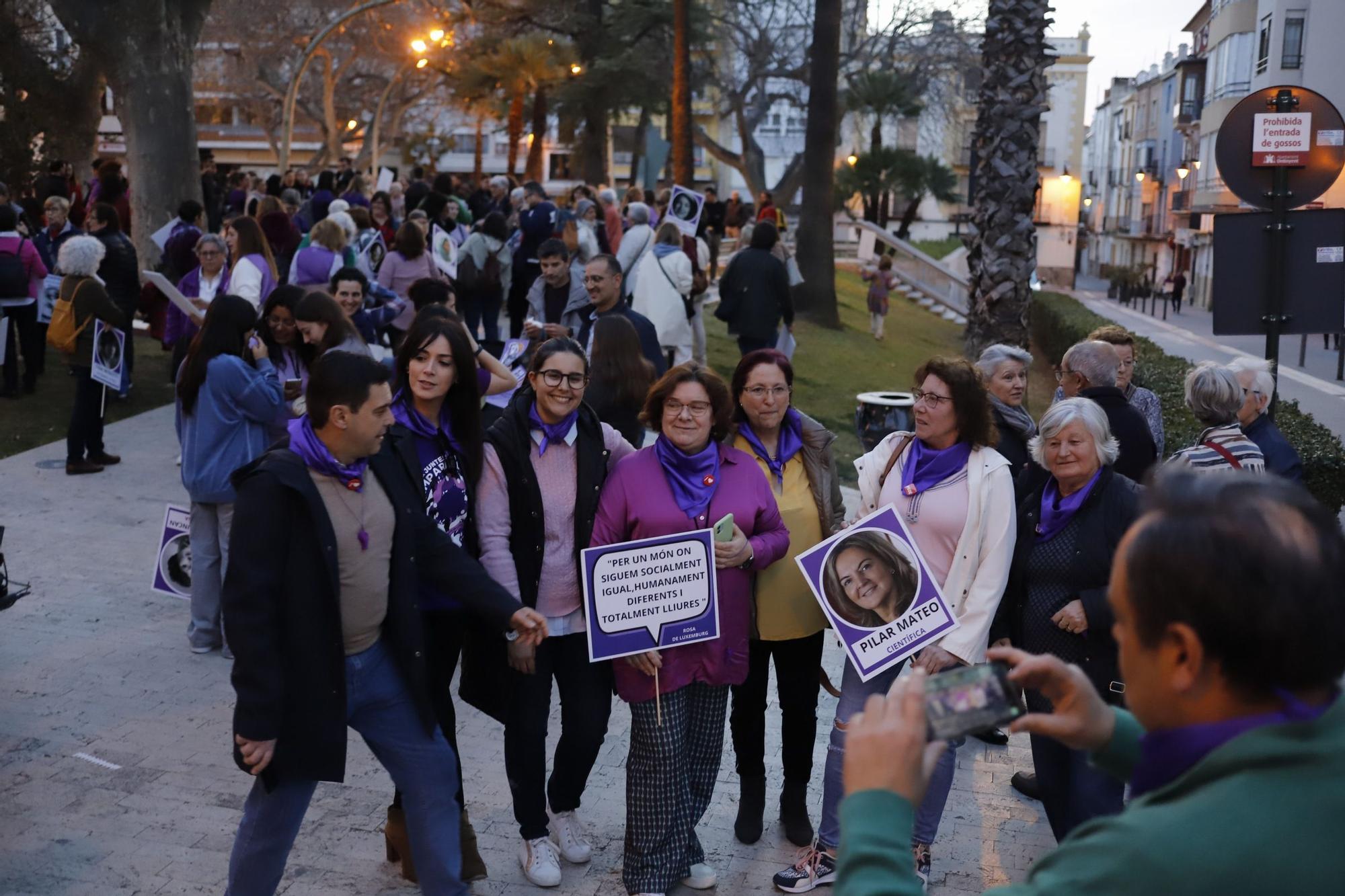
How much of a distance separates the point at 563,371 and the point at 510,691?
1167 millimetres

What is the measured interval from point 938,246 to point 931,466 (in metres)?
62.9

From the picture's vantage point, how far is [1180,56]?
79125 millimetres

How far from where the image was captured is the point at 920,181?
56.3 metres

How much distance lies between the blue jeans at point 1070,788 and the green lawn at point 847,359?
792 centimetres

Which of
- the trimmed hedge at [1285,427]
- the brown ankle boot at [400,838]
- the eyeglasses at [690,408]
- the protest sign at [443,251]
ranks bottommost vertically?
the brown ankle boot at [400,838]

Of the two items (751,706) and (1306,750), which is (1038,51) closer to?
(751,706)

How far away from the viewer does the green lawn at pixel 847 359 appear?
16.1 metres

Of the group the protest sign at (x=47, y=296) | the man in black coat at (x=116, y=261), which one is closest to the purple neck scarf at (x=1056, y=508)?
the man in black coat at (x=116, y=261)

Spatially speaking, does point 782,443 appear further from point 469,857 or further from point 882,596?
point 469,857

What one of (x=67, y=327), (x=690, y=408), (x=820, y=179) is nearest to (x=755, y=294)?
(x=67, y=327)

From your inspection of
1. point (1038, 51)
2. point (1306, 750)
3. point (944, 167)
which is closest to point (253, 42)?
point (944, 167)

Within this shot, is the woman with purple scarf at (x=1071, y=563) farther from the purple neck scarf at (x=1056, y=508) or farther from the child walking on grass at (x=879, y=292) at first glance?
the child walking on grass at (x=879, y=292)

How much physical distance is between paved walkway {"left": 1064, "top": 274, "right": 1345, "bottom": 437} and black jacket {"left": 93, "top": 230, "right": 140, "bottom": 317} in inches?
379

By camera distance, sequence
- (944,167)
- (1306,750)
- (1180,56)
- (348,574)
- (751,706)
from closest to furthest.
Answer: (1306,750) < (348,574) < (751,706) < (944,167) < (1180,56)
